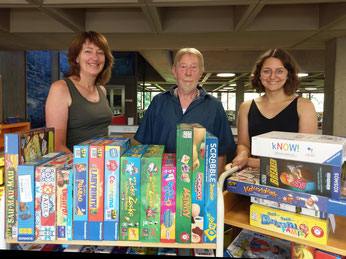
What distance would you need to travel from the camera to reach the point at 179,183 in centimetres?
99

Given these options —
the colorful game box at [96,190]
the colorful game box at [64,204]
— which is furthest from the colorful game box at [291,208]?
the colorful game box at [64,204]

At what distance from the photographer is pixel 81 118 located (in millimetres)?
1714

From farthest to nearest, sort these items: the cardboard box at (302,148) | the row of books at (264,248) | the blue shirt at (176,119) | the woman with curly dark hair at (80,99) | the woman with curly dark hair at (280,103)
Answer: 1. the blue shirt at (176,119)
2. the woman with curly dark hair at (280,103)
3. the woman with curly dark hair at (80,99)
4. the row of books at (264,248)
5. the cardboard box at (302,148)

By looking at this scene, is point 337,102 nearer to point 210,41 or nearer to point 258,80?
point 210,41

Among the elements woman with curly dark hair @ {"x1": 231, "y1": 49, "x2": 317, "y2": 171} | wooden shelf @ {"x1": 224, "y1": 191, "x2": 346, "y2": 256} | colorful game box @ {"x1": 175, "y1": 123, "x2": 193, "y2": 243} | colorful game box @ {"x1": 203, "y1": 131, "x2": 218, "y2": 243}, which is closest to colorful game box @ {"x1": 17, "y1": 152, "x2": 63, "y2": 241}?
colorful game box @ {"x1": 175, "y1": 123, "x2": 193, "y2": 243}

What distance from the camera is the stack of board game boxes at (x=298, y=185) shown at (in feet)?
3.16

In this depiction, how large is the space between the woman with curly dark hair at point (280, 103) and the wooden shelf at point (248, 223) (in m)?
0.51

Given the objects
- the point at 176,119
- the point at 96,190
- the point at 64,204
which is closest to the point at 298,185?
the point at 96,190

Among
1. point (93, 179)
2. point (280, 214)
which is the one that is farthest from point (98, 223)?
point (280, 214)

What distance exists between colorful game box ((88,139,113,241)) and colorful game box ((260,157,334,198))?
0.65 m

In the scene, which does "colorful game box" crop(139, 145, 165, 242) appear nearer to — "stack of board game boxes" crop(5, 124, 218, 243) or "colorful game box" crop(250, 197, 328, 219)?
"stack of board game boxes" crop(5, 124, 218, 243)

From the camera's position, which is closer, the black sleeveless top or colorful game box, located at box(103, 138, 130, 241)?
colorful game box, located at box(103, 138, 130, 241)

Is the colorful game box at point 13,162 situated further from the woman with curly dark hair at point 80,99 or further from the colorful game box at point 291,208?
the colorful game box at point 291,208

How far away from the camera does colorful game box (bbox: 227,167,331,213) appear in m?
1.00
